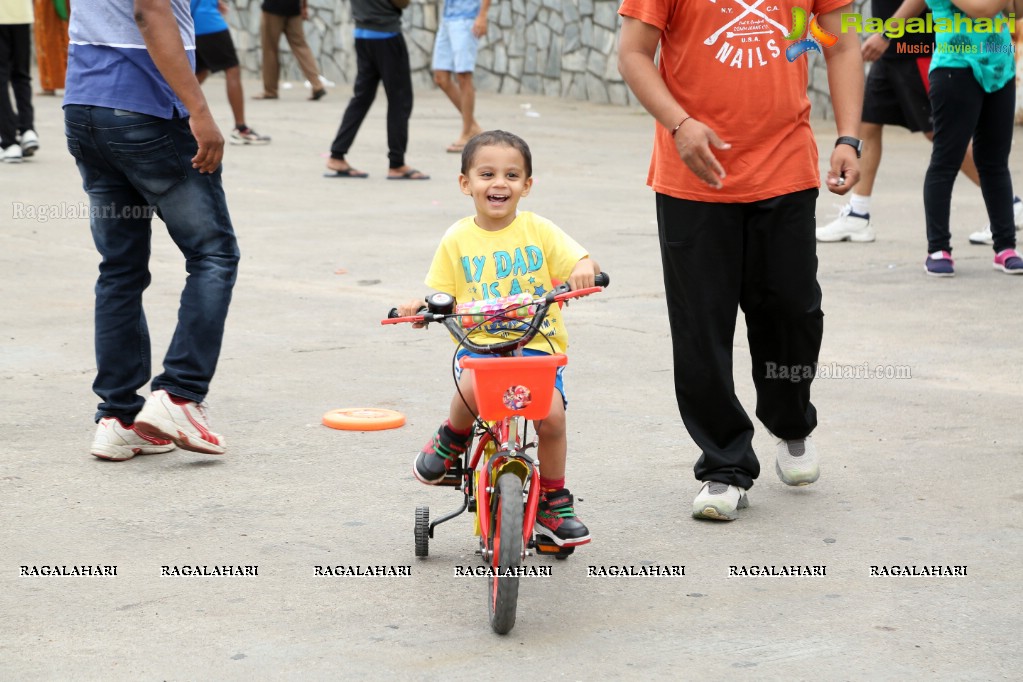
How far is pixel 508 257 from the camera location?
13.2 feet

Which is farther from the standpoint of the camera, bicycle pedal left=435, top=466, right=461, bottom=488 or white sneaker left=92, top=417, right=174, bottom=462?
white sneaker left=92, top=417, right=174, bottom=462

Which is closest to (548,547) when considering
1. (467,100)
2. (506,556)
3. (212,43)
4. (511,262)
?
(506,556)

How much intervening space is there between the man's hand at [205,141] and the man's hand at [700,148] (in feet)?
5.16

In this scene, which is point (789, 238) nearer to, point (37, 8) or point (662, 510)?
point (662, 510)

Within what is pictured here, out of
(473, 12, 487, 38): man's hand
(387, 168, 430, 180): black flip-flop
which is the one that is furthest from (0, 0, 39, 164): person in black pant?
(473, 12, 487, 38): man's hand

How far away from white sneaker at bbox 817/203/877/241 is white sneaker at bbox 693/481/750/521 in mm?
5224

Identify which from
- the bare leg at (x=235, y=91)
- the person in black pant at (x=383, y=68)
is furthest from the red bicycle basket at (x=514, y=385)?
the bare leg at (x=235, y=91)

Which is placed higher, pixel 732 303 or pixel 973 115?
pixel 973 115

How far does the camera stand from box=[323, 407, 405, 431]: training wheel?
5.43m

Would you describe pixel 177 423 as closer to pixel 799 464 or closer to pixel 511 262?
pixel 511 262

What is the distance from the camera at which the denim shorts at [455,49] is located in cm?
1381

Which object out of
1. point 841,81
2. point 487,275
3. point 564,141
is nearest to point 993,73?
Answer: point 841,81

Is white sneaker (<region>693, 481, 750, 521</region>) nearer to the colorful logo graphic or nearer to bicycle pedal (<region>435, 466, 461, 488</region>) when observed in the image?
bicycle pedal (<region>435, 466, 461, 488</region>)

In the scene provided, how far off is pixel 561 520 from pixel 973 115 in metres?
4.79
